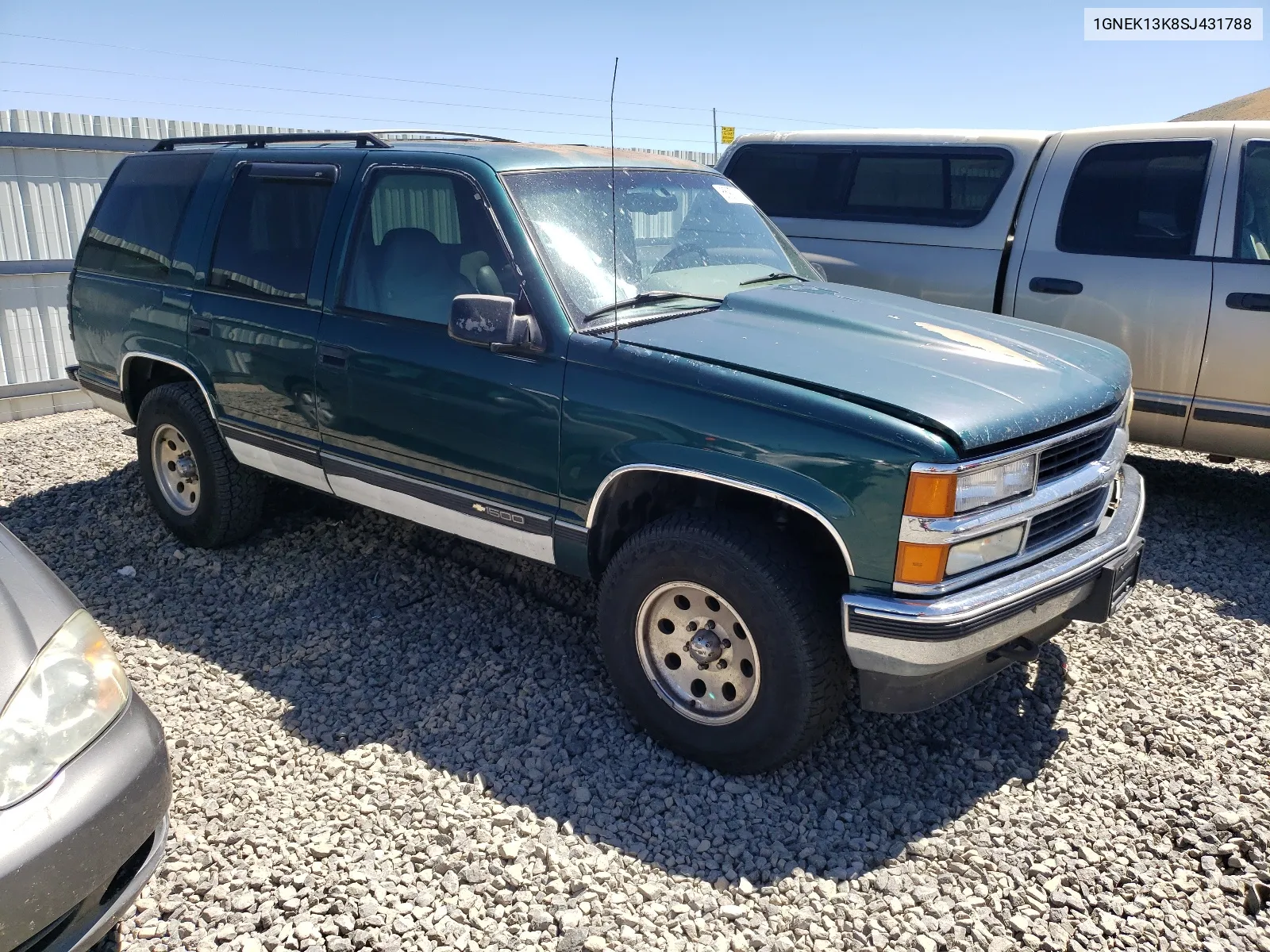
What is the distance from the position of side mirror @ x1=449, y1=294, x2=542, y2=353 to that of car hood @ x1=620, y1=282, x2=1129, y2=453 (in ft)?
1.06

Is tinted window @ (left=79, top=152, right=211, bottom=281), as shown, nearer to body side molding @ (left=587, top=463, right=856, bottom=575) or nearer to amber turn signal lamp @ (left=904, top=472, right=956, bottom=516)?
body side molding @ (left=587, top=463, right=856, bottom=575)

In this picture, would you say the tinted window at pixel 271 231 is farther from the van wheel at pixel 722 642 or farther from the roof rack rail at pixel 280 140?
the van wheel at pixel 722 642

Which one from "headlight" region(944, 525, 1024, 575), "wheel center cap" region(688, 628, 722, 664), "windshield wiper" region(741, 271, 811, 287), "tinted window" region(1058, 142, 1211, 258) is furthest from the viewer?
"tinted window" region(1058, 142, 1211, 258)

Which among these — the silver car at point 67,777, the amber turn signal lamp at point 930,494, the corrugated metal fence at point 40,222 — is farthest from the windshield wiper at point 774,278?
the corrugated metal fence at point 40,222

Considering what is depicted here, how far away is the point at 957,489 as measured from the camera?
107 inches

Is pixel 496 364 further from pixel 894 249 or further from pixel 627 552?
pixel 894 249

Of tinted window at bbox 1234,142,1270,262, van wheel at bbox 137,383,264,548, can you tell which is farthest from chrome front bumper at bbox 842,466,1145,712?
van wheel at bbox 137,383,264,548

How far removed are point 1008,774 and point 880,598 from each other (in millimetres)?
1002

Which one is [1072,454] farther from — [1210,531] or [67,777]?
[67,777]

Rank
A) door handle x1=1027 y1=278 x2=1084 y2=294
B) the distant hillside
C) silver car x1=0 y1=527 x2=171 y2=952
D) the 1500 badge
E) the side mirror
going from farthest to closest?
1. the distant hillside
2. door handle x1=1027 y1=278 x2=1084 y2=294
3. the 1500 badge
4. the side mirror
5. silver car x1=0 y1=527 x2=171 y2=952

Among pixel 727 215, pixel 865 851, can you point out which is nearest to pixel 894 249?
pixel 727 215

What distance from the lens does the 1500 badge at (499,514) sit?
3.58 meters

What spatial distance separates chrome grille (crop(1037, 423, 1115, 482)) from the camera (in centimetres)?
307

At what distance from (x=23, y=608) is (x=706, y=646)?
A: 1922 mm
